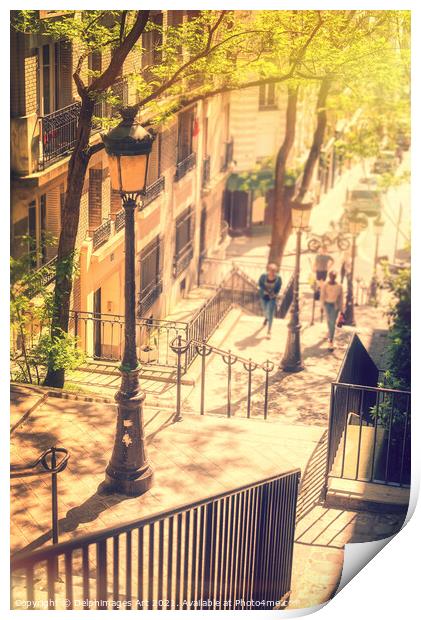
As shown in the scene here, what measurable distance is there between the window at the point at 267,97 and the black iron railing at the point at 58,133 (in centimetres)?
118

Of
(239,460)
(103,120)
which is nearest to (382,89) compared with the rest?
(103,120)

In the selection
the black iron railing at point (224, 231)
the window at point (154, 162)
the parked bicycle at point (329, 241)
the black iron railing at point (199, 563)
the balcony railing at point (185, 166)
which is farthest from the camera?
the parked bicycle at point (329, 241)

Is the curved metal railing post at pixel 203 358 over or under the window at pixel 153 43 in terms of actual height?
under

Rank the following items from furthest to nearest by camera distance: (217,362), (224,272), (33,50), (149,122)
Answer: (224,272) → (217,362) → (149,122) → (33,50)

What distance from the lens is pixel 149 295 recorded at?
21.1ft

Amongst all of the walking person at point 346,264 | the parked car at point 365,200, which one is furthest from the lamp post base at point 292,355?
the parked car at point 365,200

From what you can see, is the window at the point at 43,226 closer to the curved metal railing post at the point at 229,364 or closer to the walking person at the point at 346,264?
the curved metal railing post at the point at 229,364

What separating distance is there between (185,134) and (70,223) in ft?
3.38

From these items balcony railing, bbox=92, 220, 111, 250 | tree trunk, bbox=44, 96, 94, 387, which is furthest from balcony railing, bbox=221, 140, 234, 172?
tree trunk, bbox=44, 96, 94, 387

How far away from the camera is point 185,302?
22.1ft

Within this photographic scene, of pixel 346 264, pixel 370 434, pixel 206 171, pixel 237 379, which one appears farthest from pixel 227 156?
pixel 370 434

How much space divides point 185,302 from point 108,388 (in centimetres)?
75

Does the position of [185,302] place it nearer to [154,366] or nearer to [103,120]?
[154,366]

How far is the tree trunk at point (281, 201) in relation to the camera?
7268mm
